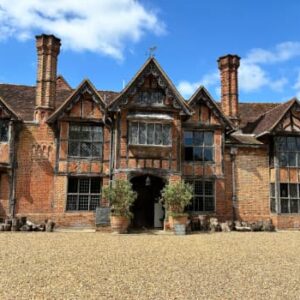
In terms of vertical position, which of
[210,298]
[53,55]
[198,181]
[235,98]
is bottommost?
[210,298]

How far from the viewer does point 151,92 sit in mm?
19688

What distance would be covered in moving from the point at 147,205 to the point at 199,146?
14.1ft

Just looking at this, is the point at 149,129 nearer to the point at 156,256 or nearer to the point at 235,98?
the point at 235,98

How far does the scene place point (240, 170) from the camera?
69.1 feet

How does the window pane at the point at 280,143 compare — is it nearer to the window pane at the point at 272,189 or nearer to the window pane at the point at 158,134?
the window pane at the point at 272,189

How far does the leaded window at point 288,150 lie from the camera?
21.0 meters

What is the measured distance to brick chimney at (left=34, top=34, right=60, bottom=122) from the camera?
66.3 feet

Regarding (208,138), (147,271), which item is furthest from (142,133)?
(147,271)

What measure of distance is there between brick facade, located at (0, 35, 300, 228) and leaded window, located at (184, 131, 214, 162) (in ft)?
0.17


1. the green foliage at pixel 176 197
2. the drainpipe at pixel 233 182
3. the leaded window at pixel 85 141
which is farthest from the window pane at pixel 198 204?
the leaded window at pixel 85 141

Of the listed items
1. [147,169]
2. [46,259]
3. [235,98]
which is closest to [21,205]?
[147,169]

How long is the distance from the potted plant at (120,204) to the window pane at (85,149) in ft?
9.79

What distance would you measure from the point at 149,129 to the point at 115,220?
4775 mm

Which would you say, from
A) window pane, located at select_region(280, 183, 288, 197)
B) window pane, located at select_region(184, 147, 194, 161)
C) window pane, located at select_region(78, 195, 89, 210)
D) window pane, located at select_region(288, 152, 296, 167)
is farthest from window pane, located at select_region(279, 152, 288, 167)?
window pane, located at select_region(78, 195, 89, 210)
